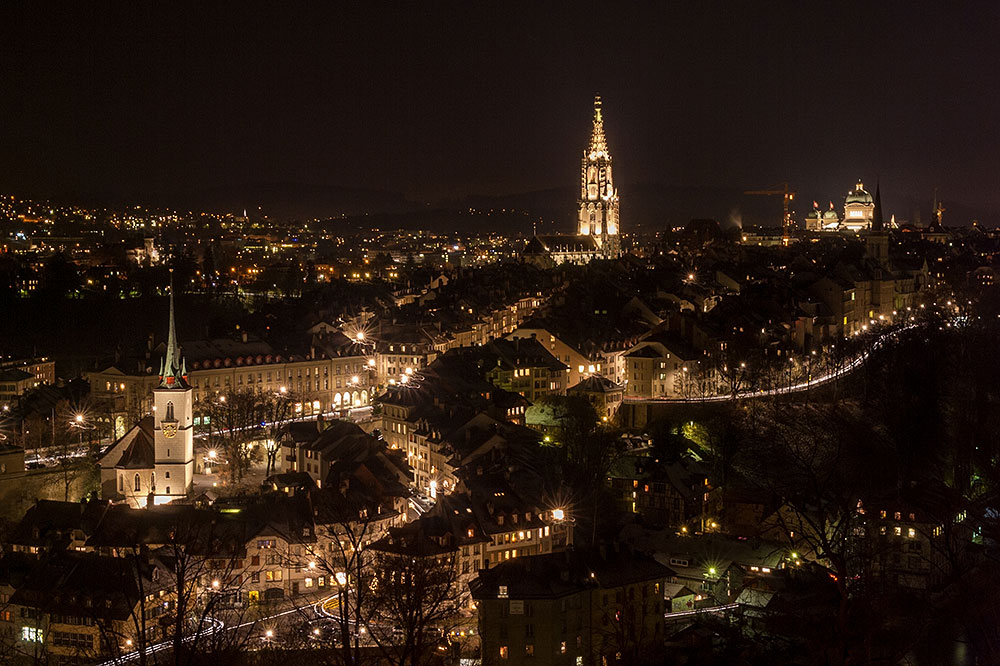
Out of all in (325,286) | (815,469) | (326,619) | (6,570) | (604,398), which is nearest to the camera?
(326,619)

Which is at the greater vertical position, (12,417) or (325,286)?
(325,286)

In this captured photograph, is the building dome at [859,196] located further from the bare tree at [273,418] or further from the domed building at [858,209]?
the bare tree at [273,418]

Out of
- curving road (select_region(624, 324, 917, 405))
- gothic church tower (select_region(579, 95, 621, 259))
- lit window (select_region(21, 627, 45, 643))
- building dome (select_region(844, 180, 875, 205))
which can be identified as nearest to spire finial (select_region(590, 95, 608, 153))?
gothic church tower (select_region(579, 95, 621, 259))

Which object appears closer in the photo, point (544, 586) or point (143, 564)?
point (544, 586)

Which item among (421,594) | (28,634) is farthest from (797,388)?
(28,634)

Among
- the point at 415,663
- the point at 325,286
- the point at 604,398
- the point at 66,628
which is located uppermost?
the point at 325,286

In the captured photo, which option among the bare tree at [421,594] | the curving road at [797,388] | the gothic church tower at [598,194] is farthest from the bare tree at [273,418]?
the gothic church tower at [598,194]

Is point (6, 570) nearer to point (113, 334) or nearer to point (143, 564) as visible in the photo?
point (143, 564)

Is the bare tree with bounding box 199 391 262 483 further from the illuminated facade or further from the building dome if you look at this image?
the building dome

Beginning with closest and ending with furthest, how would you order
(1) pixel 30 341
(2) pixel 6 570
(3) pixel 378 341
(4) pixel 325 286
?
(2) pixel 6 570
(3) pixel 378 341
(1) pixel 30 341
(4) pixel 325 286

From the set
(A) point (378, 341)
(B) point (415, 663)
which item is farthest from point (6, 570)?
(A) point (378, 341)
